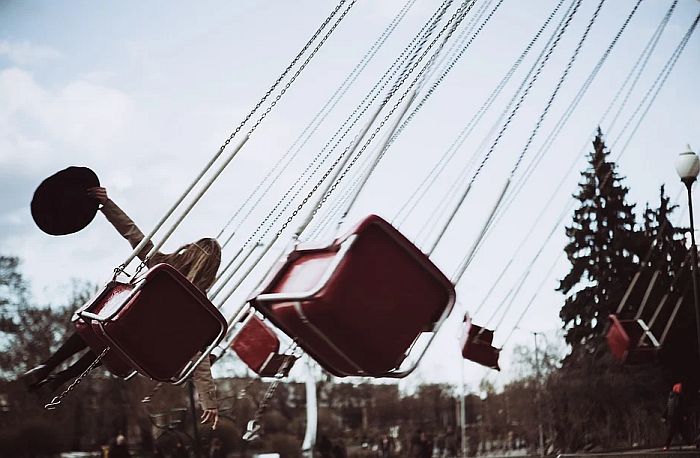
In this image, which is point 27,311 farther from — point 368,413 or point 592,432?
point 368,413

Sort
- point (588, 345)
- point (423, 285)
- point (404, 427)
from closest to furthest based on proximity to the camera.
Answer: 1. point (423, 285)
2. point (588, 345)
3. point (404, 427)

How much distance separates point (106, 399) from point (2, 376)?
593 centimetres

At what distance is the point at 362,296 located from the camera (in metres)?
4.04

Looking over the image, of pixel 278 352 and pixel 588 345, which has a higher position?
pixel 588 345

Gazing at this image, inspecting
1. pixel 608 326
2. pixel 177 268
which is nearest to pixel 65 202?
pixel 177 268

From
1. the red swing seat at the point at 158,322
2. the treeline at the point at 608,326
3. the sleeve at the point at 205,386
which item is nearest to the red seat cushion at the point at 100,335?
the red swing seat at the point at 158,322

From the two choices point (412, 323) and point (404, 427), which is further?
point (404, 427)

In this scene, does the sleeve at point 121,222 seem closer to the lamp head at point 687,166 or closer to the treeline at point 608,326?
the lamp head at point 687,166

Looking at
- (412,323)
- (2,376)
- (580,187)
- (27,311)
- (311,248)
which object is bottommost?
(412,323)

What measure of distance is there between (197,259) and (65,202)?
3.11 feet

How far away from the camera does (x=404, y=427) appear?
1667 inches

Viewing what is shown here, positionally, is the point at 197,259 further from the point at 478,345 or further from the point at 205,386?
the point at 478,345

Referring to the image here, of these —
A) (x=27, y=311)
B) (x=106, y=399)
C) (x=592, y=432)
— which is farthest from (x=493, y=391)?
(x=27, y=311)

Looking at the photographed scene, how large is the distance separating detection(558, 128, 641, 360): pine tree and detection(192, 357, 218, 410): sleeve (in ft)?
86.9
